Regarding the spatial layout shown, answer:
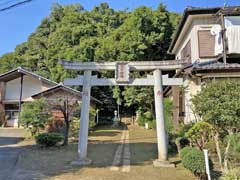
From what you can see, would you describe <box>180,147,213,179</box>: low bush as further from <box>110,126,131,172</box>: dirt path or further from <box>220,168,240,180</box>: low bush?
<box>110,126,131,172</box>: dirt path

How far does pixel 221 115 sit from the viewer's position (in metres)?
6.64

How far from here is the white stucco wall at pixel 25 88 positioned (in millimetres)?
26578

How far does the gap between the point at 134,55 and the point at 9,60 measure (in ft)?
72.3

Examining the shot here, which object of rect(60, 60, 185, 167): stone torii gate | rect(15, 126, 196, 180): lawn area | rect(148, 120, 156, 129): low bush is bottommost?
rect(15, 126, 196, 180): lawn area

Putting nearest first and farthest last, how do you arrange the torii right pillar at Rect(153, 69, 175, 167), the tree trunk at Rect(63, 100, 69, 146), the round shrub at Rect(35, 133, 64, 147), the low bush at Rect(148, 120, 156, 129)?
the torii right pillar at Rect(153, 69, 175, 167) → the round shrub at Rect(35, 133, 64, 147) → the tree trunk at Rect(63, 100, 69, 146) → the low bush at Rect(148, 120, 156, 129)

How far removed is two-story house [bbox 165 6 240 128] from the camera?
11414mm

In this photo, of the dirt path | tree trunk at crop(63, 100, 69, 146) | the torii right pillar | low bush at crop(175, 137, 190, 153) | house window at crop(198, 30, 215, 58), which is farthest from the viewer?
house window at crop(198, 30, 215, 58)

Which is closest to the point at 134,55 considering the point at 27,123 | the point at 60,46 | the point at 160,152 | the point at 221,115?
the point at 60,46

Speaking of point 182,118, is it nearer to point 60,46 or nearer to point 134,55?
point 134,55

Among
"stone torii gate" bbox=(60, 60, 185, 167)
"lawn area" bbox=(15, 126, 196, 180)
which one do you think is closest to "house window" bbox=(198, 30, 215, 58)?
"stone torii gate" bbox=(60, 60, 185, 167)

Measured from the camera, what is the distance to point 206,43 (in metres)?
13.4

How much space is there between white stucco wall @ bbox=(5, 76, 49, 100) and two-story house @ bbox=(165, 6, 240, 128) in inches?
668

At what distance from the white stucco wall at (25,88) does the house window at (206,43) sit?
59.1ft

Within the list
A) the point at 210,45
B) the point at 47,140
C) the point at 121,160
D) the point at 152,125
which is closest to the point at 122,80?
the point at 121,160
